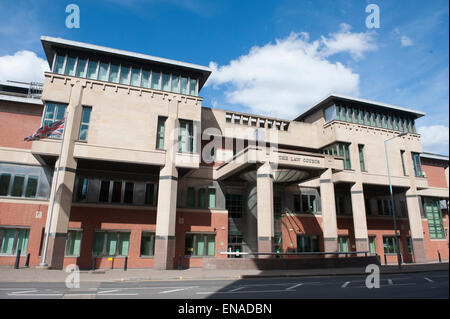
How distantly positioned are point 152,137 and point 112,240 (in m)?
9.64

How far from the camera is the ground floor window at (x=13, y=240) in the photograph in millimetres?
23531

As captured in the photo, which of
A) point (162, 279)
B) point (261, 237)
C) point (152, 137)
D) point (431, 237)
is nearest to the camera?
point (162, 279)

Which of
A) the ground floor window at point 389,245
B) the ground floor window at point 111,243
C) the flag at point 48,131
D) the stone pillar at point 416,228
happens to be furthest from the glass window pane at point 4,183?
the ground floor window at point 389,245

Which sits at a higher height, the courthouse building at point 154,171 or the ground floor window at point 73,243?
the courthouse building at point 154,171

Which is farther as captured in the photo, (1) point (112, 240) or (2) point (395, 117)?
(2) point (395, 117)

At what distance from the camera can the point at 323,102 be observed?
34375mm

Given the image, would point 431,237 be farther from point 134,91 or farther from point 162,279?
point 134,91

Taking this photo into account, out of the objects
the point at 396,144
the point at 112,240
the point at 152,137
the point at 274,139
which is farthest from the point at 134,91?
the point at 396,144

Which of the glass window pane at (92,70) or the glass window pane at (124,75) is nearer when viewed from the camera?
the glass window pane at (92,70)

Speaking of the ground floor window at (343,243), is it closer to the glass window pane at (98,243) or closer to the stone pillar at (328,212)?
the stone pillar at (328,212)

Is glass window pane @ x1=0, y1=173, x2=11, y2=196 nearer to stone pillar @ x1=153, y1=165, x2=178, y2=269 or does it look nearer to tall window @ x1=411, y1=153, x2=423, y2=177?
stone pillar @ x1=153, y1=165, x2=178, y2=269

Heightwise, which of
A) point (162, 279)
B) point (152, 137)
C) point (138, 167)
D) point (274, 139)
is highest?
point (274, 139)

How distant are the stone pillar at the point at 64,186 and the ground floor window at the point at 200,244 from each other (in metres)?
10.6

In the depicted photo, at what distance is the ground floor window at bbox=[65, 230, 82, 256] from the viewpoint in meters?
24.5
